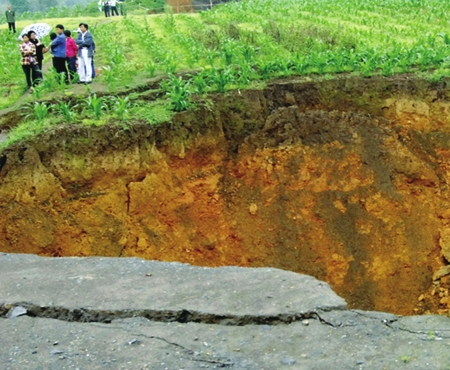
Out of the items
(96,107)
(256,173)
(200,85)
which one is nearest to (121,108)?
(96,107)

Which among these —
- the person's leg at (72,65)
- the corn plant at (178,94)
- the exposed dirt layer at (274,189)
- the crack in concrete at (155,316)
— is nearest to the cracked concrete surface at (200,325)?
the crack in concrete at (155,316)

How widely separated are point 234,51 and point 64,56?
12.5ft

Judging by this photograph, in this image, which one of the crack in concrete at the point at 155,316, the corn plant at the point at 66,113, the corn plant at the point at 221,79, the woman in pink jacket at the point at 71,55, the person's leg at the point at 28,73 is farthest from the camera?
the woman in pink jacket at the point at 71,55

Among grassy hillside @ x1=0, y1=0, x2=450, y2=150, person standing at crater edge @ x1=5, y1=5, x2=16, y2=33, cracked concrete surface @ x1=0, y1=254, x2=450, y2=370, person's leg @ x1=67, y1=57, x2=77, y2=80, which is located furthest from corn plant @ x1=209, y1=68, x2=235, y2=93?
person standing at crater edge @ x1=5, y1=5, x2=16, y2=33

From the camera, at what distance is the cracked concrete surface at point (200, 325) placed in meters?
5.08

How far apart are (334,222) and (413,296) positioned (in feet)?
5.61

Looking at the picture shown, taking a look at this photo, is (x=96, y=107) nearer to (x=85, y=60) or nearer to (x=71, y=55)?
(x=85, y=60)

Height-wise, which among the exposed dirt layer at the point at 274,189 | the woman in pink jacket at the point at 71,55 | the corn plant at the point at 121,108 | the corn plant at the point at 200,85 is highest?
the woman in pink jacket at the point at 71,55

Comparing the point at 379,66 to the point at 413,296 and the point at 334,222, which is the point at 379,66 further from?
the point at 413,296

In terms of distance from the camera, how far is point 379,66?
544 inches

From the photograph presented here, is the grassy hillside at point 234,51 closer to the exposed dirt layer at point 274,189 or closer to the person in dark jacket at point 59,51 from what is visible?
the person in dark jacket at point 59,51

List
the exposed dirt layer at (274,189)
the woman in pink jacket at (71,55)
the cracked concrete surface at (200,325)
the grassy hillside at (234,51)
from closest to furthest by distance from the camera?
the cracked concrete surface at (200,325) → the exposed dirt layer at (274,189) → the grassy hillside at (234,51) → the woman in pink jacket at (71,55)

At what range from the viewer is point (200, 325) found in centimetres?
560

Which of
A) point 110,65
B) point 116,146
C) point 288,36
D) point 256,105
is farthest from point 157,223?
point 288,36
